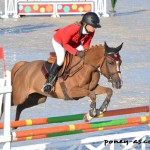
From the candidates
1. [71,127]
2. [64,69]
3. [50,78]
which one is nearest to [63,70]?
[64,69]

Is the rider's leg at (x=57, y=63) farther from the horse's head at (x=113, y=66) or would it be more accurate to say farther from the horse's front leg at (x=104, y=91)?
the horse's head at (x=113, y=66)

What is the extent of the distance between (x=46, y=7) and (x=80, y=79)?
1852 cm

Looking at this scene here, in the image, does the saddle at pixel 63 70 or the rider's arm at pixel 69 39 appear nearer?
the rider's arm at pixel 69 39

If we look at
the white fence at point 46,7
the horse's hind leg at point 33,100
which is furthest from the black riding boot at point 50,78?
the white fence at point 46,7

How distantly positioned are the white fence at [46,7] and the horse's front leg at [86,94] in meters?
18.0

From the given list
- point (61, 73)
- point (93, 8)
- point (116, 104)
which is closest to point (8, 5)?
point (93, 8)

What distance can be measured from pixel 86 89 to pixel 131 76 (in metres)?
6.45

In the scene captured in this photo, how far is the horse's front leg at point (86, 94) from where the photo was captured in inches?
281

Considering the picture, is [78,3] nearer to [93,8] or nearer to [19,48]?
[93,8]

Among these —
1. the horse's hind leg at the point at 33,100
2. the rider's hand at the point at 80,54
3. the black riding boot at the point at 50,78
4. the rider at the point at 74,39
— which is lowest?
the horse's hind leg at the point at 33,100

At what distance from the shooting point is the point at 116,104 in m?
11.1

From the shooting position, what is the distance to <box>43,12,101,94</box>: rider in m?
7.41

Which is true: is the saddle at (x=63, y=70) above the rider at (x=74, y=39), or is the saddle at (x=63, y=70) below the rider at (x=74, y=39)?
below

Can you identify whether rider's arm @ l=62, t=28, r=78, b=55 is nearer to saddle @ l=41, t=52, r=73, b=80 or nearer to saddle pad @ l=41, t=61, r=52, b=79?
saddle @ l=41, t=52, r=73, b=80
